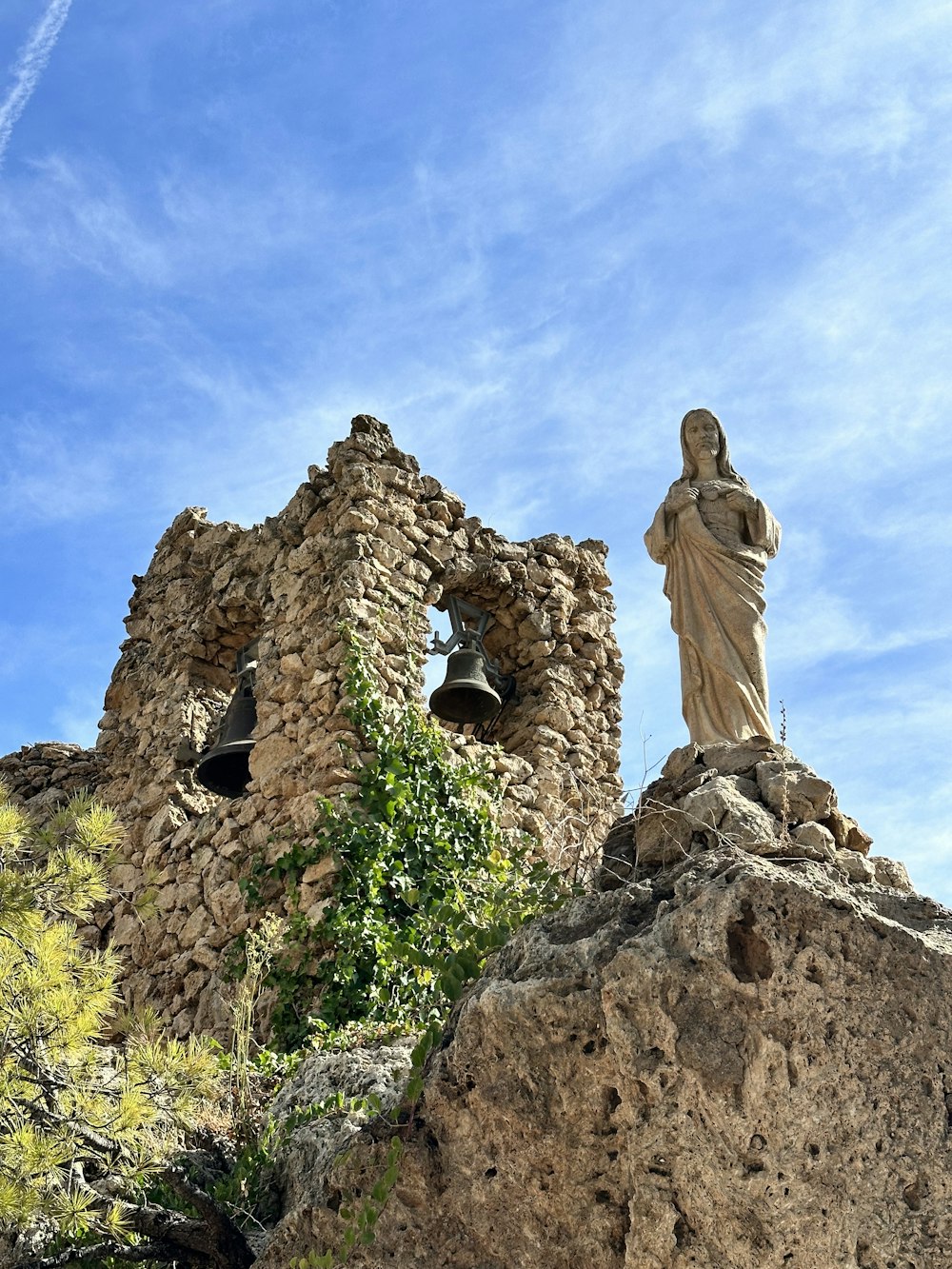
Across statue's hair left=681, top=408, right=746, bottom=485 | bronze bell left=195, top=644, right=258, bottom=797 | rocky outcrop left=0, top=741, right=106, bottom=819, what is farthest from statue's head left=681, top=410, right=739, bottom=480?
rocky outcrop left=0, top=741, right=106, bottom=819

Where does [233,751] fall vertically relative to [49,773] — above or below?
below

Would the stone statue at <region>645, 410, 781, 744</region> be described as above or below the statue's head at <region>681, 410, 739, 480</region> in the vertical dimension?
below

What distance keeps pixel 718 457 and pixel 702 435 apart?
0.13 m

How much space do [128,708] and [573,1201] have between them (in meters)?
6.93

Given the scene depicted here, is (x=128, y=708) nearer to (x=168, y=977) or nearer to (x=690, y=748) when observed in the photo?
(x=168, y=977)

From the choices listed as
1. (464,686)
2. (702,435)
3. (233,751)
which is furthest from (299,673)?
(702,435)

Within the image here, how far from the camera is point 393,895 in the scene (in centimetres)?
693

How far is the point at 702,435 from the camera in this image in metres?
6.60

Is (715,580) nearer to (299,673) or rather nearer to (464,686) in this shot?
(464,686)

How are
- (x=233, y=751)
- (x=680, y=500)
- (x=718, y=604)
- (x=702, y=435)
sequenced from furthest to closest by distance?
(x=233, y=751) → (x=702, y=435) → (x=680, y=500) → (x=718, y=604)

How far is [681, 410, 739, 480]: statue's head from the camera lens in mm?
6609

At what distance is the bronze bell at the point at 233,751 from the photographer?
8133 millimetres

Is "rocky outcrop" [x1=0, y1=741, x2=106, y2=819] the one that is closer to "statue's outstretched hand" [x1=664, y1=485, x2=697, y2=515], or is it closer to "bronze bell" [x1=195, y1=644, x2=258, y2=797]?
"bronze bell" [x1=195, y1=644, x2=258, y2=797]

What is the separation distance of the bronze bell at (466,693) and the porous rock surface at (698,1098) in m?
4.39
